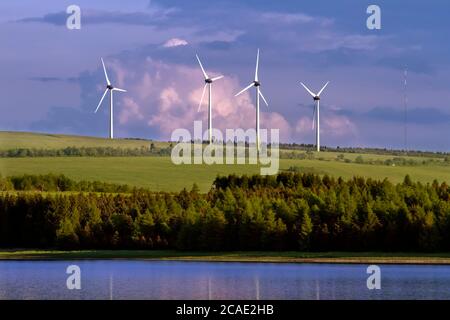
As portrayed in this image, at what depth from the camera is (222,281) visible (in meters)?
109

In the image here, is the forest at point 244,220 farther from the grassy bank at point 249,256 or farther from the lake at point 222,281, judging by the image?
the lake at point 222,281

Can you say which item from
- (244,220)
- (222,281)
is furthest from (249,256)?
(222,281)

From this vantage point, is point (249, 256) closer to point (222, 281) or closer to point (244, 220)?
point (244, 220)

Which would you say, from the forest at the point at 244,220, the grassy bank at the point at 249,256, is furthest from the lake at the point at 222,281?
the forest at the point at 244,220

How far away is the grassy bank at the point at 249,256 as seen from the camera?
485 ft

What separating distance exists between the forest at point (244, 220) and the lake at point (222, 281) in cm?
1663

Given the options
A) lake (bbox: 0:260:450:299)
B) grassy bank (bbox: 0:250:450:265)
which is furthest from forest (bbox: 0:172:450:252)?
lake (bbox: 0:260:450:299)

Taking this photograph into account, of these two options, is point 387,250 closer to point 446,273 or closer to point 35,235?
point 446,273

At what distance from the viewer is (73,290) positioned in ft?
322

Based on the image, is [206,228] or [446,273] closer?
[446,273]

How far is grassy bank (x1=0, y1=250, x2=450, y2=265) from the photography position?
147750mm
